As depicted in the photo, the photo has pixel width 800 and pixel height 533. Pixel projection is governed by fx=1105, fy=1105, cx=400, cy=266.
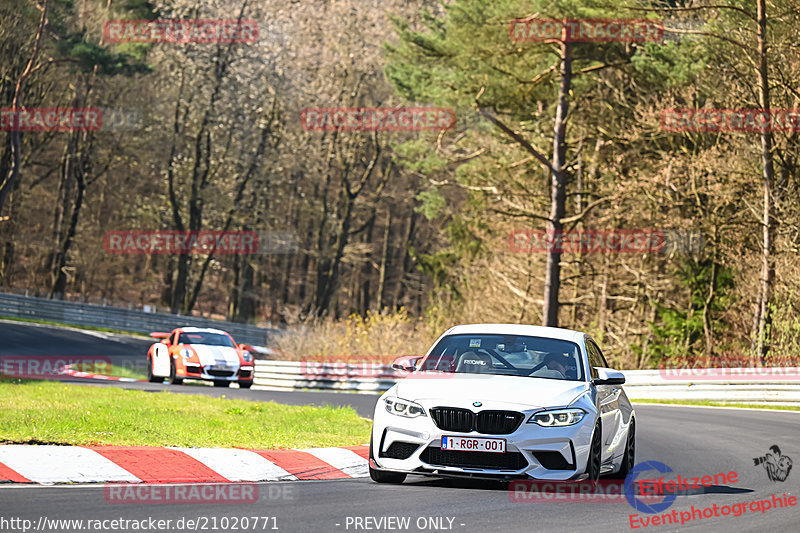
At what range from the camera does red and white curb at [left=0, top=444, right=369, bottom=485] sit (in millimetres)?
9094

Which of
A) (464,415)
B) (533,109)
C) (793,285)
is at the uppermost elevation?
(533,109)

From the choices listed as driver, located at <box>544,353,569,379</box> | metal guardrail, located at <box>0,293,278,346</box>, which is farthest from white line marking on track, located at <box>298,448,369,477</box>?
metal guardrail, located at <box>0,293,278,346</box>

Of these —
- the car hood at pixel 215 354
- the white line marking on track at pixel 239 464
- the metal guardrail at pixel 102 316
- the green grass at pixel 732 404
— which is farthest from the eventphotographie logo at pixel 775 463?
the metal guardrail at pixel 102 316

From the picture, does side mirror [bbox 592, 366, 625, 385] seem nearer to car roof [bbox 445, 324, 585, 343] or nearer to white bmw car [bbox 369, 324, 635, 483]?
white bmw car [bbox 369, 324, 635, 483]

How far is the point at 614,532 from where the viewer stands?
7.68 metres

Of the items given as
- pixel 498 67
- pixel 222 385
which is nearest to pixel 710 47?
pixel 498 67

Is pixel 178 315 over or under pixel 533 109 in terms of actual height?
under

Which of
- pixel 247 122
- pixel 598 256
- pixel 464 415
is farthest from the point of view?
pixel 247 122

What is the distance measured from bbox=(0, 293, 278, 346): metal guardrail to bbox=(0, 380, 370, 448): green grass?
3039 centimetres

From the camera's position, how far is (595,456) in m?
9.62

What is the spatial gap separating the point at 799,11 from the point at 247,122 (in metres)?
35.0

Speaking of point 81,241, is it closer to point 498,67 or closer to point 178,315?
point 178,315

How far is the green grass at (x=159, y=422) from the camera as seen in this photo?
37.3 feet

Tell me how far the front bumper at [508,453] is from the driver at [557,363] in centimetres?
112
